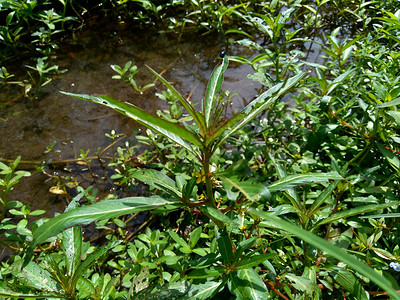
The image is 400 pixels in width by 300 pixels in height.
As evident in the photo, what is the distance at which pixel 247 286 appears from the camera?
1.23m

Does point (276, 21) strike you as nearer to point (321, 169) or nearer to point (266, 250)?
point (321, 169)

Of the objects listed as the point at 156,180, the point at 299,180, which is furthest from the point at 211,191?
the point at 299,180

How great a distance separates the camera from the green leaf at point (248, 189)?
86cm

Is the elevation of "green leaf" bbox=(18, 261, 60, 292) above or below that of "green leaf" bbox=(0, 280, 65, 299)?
below

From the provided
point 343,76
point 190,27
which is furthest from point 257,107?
point 190,27

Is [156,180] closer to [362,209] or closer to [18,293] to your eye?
[18,293]

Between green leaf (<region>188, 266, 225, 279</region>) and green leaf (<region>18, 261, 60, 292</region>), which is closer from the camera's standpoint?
green leaf (<region>188, 266, 225, 279</region>)

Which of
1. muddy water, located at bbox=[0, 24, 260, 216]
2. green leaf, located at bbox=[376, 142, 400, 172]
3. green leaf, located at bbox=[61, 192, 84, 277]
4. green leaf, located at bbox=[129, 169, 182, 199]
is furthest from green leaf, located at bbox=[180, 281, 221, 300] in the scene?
muddy water, located at bbox=[0, 24, 260, 216]

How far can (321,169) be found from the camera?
86.4 inches

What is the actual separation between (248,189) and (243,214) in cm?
81

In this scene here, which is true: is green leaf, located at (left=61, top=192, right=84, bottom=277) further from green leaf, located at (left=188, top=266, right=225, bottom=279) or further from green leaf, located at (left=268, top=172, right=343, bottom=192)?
green leaf, located at (left=268, top=172, right=343, bottom=192)

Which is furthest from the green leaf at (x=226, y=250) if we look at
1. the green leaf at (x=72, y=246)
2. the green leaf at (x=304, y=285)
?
the green leaf at (x=72, y=246)

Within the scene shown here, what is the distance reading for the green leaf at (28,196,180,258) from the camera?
94 centimetres

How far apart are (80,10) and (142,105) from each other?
1943mm
